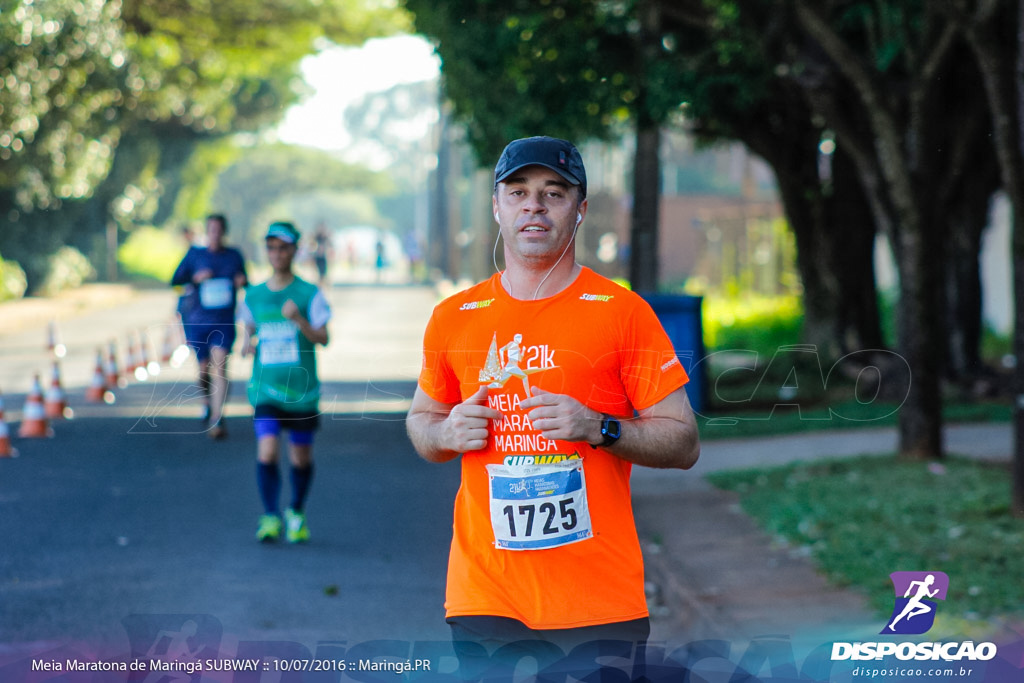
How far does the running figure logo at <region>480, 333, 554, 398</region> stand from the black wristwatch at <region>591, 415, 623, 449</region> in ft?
0.67

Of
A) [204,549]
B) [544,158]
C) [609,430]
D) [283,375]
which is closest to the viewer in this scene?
[609,430]

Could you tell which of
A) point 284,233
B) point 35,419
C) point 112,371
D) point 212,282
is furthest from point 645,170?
point 284,233

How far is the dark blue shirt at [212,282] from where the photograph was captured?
1256 cm

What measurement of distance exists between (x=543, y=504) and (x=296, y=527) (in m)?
5.35

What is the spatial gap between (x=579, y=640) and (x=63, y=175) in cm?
3326

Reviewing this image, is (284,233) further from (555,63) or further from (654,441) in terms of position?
(555,63)

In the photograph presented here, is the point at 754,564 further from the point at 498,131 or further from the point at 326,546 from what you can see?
the point at 498,131

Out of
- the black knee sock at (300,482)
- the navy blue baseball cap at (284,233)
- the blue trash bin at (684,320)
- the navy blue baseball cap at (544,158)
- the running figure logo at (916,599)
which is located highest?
the navy blue baseball cap at (544,158)

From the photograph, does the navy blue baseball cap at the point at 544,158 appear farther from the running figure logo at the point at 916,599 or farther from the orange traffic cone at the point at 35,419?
the orange traffic cone at the point at 35,419

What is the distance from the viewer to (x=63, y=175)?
34375mm

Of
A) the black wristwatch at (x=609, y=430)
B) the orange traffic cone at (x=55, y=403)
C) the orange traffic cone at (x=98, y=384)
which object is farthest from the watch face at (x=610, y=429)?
the orange traffic cone at (x=98, y=384)

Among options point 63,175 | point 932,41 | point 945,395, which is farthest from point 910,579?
point 63,175

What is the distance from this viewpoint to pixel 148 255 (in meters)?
55.9

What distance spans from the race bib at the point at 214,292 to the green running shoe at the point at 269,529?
4.45m
